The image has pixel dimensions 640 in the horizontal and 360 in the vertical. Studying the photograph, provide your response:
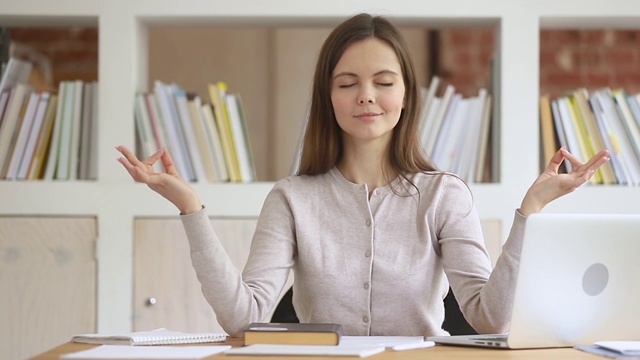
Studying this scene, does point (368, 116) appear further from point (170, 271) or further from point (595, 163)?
point (170, 271)

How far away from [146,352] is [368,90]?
759mm

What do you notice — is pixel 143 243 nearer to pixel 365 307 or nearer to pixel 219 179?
pixel 219 179

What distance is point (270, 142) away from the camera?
15.7 ft

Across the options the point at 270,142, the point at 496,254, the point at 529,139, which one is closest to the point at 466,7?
the point at 529,139

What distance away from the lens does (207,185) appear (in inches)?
118

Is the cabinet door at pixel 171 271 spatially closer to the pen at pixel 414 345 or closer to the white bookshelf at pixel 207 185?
the white bookshelf at pixel 207 185

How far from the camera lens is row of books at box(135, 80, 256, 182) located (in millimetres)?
3033

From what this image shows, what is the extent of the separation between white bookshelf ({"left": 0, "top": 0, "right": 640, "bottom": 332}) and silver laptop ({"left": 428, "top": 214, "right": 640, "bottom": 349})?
4.04 feet

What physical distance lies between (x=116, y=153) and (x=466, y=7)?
3.61 ft

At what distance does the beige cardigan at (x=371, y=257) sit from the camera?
2.06m

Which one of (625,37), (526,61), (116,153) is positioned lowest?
(116,153)

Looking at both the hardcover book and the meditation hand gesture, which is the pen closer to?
the hardcover book

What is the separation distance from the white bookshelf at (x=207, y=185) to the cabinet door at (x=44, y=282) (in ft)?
0.12

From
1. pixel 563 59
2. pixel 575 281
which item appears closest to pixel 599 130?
pixel 575 281
